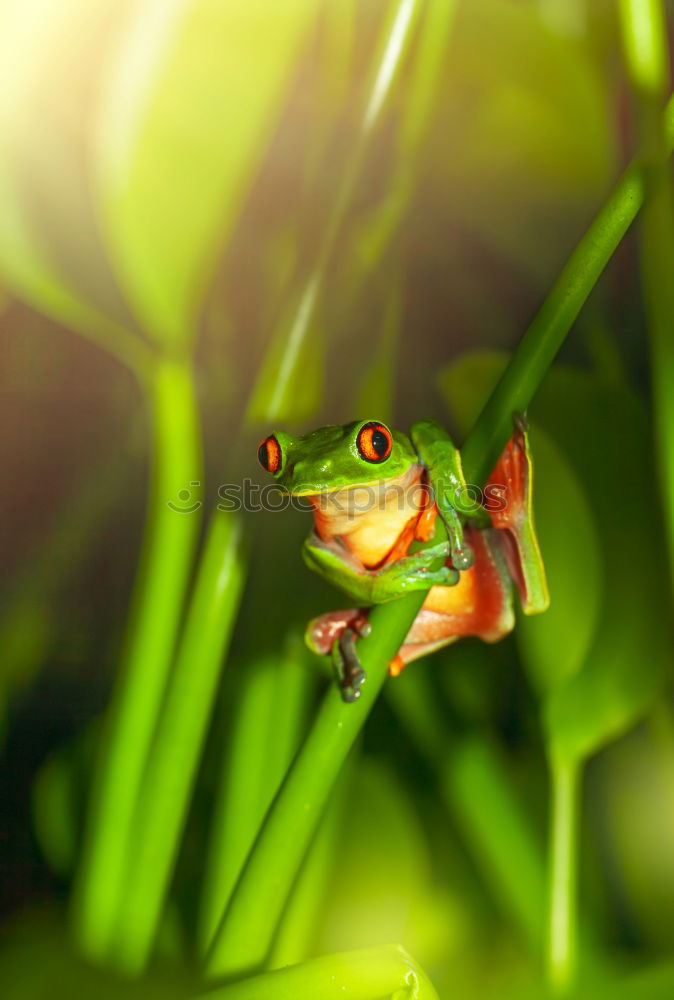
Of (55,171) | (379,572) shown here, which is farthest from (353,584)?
(55,171)

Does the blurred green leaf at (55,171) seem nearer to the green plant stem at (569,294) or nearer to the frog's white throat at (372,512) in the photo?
the frog's white throat at (372,512)

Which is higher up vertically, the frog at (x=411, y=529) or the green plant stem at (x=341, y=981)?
the frog at (x=411, y=529)

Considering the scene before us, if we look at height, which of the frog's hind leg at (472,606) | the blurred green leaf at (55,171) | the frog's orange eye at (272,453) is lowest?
the frog's hind leg at (472,606)

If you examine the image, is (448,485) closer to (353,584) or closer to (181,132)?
(353,584)

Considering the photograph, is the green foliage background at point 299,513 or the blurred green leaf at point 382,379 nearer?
the green foliage background at point 299,513

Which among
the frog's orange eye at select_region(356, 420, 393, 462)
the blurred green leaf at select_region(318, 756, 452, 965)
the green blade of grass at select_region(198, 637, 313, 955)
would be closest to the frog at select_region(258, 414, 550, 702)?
the frog's orange eye at select_region(356, 420, 393, 462)

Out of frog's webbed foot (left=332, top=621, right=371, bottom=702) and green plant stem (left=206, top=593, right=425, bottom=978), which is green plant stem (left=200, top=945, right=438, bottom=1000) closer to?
green plant stem (left=206, top=593, right=425, bottom=978)

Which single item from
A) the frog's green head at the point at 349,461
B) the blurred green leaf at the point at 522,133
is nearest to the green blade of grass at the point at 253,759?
the frog's green head at the point at 349,461
